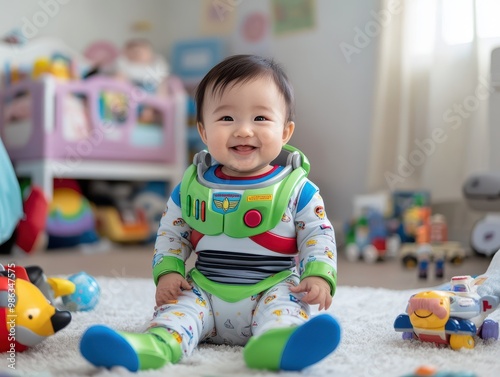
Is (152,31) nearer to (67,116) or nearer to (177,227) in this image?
(67,116)

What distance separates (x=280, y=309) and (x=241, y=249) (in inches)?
4.9

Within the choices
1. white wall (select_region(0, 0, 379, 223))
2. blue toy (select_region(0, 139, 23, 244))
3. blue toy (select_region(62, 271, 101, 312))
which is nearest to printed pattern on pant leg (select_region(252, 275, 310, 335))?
blue toy (select_region(62, 271, 101, 312))

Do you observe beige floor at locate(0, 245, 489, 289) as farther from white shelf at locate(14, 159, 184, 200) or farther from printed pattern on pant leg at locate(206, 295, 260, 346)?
printed pattern on pant leg at locate(206, 295, 260, 346)

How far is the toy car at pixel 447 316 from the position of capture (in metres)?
0.89

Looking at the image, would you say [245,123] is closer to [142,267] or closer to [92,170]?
[142,267]

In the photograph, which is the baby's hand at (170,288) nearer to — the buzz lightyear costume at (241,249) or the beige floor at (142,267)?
the buzz lightyear costume at (241,249)

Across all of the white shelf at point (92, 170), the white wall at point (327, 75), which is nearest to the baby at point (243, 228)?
→ the white shelf at point (92, 170)

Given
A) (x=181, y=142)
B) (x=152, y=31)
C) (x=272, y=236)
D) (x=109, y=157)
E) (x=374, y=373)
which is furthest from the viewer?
(x=152, y=31)

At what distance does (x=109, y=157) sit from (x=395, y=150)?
1.28 metres

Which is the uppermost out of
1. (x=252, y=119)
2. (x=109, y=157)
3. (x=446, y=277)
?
(x=252, y=119)

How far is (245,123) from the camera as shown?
0.95 metres

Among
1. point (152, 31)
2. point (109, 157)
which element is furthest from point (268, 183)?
point (152, 31)

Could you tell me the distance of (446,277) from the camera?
1.78 metres

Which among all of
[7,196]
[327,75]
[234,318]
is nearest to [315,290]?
[234,318]
